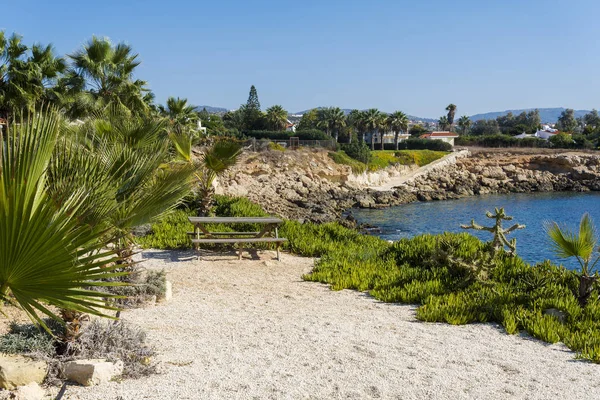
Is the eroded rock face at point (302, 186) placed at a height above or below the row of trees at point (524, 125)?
below

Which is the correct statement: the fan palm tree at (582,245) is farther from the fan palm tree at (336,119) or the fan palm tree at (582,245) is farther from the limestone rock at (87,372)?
the fan palm tree at (336,119)

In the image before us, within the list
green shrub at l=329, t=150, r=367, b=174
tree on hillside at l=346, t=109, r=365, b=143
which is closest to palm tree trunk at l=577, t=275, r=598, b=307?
green shrub at l=329, t=150, r=367, b=174

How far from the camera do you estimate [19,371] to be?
15.0ft

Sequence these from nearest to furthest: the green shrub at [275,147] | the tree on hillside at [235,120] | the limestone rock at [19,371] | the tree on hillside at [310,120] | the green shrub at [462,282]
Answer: the limestone rock at [19,371] < the green shrub at [462,282] < the green shrub at [275,147] < the tree on hillside at [235,120] < the tree on hillside at [310,120]

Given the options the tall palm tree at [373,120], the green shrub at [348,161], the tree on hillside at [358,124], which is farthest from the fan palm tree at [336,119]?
the green shrub at [348,161]

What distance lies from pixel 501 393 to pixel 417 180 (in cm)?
5011

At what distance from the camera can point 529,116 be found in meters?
158

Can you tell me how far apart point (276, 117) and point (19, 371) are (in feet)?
233

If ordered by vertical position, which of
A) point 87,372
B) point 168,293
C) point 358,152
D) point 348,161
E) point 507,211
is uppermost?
point 358,152

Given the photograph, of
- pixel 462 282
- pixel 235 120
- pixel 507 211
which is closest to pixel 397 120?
pixel 235 120

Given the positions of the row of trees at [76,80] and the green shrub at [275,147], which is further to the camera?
the green shrub at [275,147]

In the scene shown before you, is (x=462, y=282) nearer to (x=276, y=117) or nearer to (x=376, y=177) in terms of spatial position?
(x=376, y=177)

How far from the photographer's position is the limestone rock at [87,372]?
4.79 metres

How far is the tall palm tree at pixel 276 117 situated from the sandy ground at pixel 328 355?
66.5 metres
